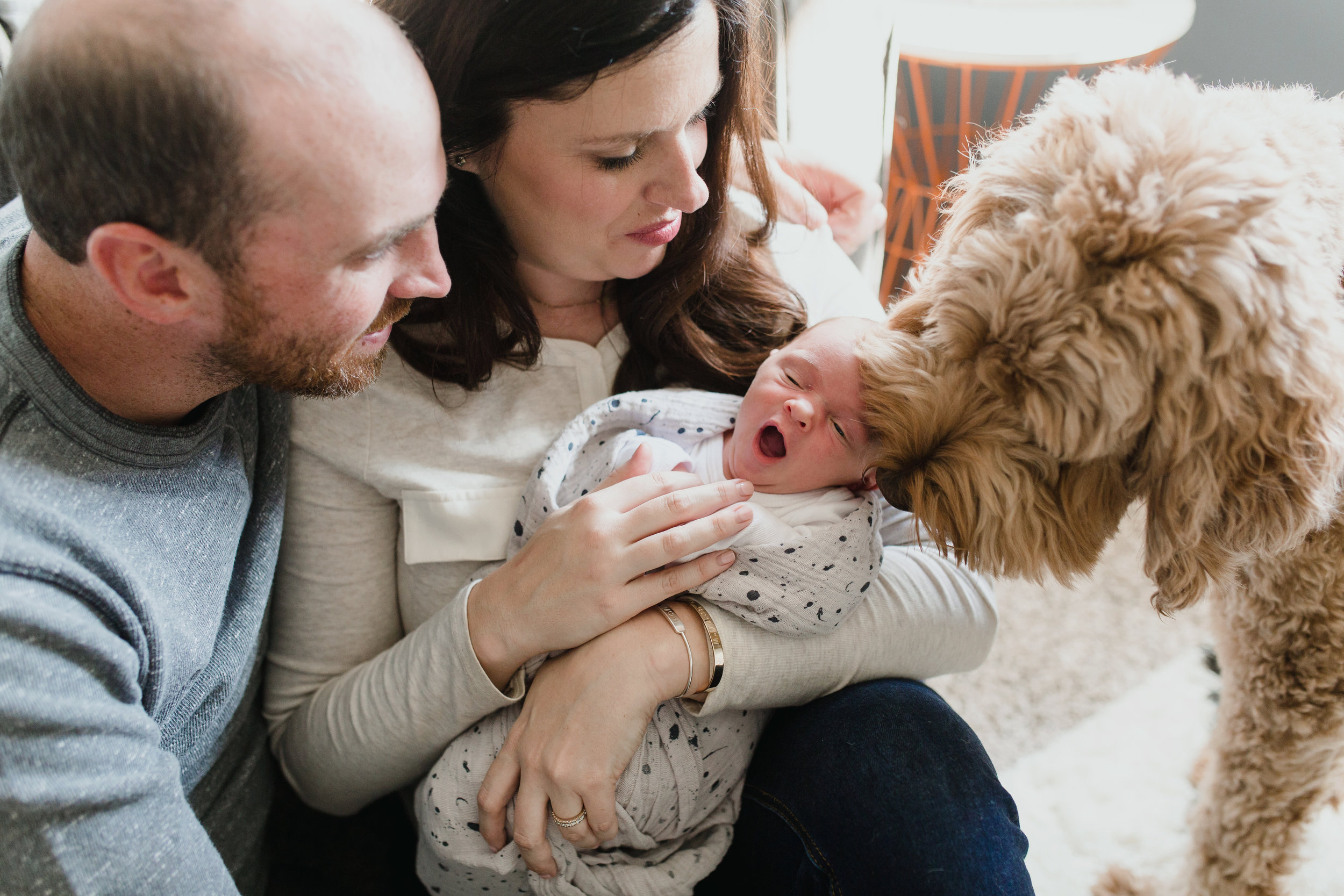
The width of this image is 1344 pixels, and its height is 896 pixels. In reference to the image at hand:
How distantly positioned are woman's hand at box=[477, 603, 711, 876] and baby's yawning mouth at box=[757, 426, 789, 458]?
25 centimetres

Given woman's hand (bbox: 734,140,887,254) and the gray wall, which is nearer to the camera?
woman's hand (bbox: 734,140,887,254)

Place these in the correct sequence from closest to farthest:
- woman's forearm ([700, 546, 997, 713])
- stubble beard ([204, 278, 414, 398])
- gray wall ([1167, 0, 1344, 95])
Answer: stubble beard ([204, 278, 414, 398]), woman's forearm ([700, 546, 997, 713]), gray wall ([1167, 0, 1344, 95])

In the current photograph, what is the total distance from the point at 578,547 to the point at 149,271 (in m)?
0.50

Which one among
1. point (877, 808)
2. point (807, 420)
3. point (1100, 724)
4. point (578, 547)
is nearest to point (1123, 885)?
point (1100, 724)

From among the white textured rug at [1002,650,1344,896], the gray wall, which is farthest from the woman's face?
the gray wall

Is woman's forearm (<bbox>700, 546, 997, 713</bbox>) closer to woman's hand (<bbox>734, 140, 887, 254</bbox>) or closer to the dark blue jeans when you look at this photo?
the dark blue jeans

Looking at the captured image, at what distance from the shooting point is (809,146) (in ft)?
5.27

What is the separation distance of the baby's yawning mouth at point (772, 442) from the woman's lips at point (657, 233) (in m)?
0.27

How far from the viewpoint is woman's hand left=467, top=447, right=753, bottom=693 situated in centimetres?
101

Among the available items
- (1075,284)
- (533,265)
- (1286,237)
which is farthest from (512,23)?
(1286,237)

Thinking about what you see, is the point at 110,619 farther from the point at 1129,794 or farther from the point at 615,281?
the point at 1129,794

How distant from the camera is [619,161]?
1010 millimetres

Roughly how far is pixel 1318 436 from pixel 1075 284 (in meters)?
0.26

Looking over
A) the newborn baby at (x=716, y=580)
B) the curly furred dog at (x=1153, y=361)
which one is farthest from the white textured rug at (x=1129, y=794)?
the newborn baby at (x=716, y=580)
